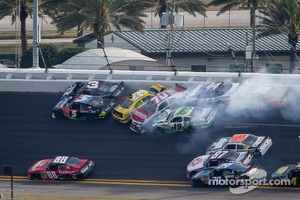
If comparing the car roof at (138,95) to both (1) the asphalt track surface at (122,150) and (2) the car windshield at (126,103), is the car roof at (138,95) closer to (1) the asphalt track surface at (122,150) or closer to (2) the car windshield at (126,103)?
(2) the car windshield at (126,103)

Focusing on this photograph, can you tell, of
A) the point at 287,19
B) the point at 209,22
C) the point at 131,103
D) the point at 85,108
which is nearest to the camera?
the point at 131,103

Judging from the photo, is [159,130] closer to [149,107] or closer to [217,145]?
[149,107]

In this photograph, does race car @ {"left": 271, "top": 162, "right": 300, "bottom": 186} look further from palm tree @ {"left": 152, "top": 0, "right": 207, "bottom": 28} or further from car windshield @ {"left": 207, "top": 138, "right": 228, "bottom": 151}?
palm tree @ {"left": 152, "top": 0, "right": 207, "bottom": 28}

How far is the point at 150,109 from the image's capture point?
31.3 metres

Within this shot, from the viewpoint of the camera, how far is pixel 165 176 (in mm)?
27406

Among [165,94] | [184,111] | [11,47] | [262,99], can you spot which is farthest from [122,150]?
[11,47]

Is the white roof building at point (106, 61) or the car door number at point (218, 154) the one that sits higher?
the white roof building at point (106, 61)

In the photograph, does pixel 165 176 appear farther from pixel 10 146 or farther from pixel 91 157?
pixel 10 146

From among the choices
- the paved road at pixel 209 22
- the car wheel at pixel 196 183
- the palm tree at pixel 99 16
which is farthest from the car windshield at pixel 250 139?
the paved road at pixel 209 22

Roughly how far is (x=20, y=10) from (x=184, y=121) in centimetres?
2043

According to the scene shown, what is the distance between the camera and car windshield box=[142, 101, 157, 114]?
31.2 metres

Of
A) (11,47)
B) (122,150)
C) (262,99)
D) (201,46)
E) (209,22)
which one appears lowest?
(122,150)

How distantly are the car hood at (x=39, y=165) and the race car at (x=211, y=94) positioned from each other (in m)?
6.22

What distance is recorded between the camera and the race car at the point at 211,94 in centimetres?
3159
